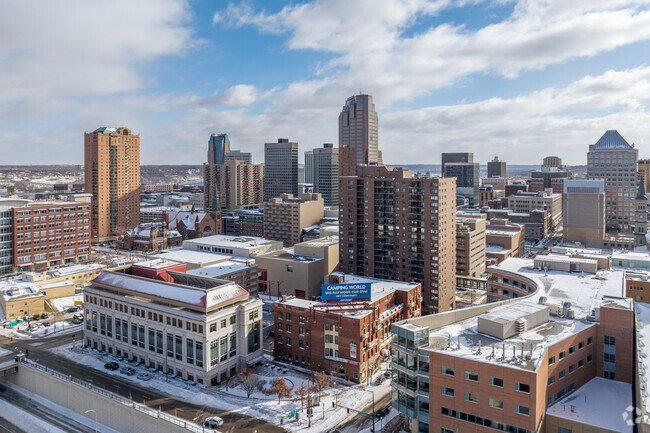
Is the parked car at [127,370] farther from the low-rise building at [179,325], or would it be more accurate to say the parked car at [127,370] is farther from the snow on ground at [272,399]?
the low-rise building at [179,325]

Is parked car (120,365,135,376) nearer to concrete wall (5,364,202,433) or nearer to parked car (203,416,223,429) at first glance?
concrete wall (5,364,202,433)

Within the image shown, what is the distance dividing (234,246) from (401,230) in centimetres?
7425

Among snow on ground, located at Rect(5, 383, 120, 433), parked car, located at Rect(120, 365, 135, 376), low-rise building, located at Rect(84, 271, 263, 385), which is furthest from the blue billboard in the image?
snow on ground, located at Rect(5, 383, 120, 433)

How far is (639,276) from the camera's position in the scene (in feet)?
347

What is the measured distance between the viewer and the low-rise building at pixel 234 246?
17680 centimetres

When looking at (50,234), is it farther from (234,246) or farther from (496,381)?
(496,381)

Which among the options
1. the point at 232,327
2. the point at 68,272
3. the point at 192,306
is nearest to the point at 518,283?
the point at 232,327

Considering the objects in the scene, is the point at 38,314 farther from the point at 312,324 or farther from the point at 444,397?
the point at 444,397

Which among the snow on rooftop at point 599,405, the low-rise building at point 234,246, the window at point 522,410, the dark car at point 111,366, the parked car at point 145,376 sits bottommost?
the parked car at point 145,376

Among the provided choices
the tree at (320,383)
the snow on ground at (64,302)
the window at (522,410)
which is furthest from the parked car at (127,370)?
the window at (522,410)

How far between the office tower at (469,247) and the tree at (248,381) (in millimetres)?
91893

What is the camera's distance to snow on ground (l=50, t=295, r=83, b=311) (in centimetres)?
13257

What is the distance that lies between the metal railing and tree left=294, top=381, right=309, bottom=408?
1608 centimetres

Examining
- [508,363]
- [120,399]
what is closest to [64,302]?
[120,399]
